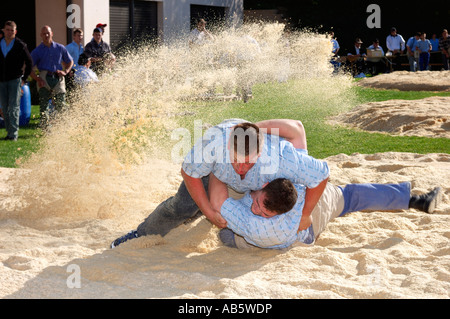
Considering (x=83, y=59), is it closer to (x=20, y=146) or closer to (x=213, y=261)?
(x=20, y=146)

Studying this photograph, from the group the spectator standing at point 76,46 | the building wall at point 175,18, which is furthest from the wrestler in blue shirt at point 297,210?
the building wall at point 175,18

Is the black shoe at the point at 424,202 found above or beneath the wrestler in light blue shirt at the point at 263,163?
beneath

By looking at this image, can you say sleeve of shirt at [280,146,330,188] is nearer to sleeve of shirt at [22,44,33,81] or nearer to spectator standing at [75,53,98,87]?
sleeve of shirt at [22,44,33,81]

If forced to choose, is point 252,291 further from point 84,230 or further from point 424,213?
point 424,213

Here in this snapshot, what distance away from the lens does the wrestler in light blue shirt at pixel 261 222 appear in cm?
406

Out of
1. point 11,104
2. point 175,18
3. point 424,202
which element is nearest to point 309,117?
point 11,104

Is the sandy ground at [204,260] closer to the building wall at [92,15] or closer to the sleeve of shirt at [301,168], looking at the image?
the sleeve of shirt at [301,168]

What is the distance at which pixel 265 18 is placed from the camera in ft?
95.5

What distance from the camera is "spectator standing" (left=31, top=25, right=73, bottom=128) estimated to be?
10.4m

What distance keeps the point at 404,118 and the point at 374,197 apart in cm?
655

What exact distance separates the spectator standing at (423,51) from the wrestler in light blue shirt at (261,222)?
2152 cm

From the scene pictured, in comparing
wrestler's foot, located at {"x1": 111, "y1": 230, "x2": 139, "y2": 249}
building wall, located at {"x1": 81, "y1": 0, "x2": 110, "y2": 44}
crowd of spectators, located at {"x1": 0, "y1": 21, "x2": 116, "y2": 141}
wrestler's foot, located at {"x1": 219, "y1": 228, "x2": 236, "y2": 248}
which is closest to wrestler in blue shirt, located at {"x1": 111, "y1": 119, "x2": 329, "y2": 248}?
wrestler's foot, located at {"x1": 219, "y1": 228, "x2": 236, "y2": 248}

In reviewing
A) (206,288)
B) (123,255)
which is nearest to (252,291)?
(206,288)

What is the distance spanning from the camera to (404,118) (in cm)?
1093
